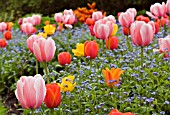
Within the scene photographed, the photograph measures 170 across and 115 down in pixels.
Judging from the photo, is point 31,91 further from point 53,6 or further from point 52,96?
point 53,6

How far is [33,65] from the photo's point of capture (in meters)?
5.59

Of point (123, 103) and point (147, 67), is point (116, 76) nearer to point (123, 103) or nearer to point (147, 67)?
point (123, 103)

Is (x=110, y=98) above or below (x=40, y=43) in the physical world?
below

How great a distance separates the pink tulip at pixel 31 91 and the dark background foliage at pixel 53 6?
6499 mm

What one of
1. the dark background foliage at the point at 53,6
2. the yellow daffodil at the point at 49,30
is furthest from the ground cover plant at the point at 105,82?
the dark background foliage at the point at 53,6

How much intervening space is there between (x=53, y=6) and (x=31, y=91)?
723cm

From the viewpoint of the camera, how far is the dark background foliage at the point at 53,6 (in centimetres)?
899

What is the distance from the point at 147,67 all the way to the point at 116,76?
88 cm

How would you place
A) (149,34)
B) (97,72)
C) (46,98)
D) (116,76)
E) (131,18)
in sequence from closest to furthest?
(46,98), (116,76), (149,34), (97,72), (131,18)

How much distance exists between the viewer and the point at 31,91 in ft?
7.51

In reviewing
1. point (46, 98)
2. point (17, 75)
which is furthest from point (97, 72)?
point (17, 75)

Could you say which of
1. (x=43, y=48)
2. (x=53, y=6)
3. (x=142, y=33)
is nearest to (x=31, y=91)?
(x=43, y=48)

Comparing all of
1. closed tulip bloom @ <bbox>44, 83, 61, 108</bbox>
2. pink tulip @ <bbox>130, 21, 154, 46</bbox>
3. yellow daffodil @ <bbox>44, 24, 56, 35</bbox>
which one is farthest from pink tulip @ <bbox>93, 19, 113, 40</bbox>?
yellow daffodil @ <bbox>44, 24, 56, 35</bbox>

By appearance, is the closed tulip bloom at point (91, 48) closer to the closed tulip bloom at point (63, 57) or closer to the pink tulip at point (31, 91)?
the closed tulip bloom at point (63, 57)
